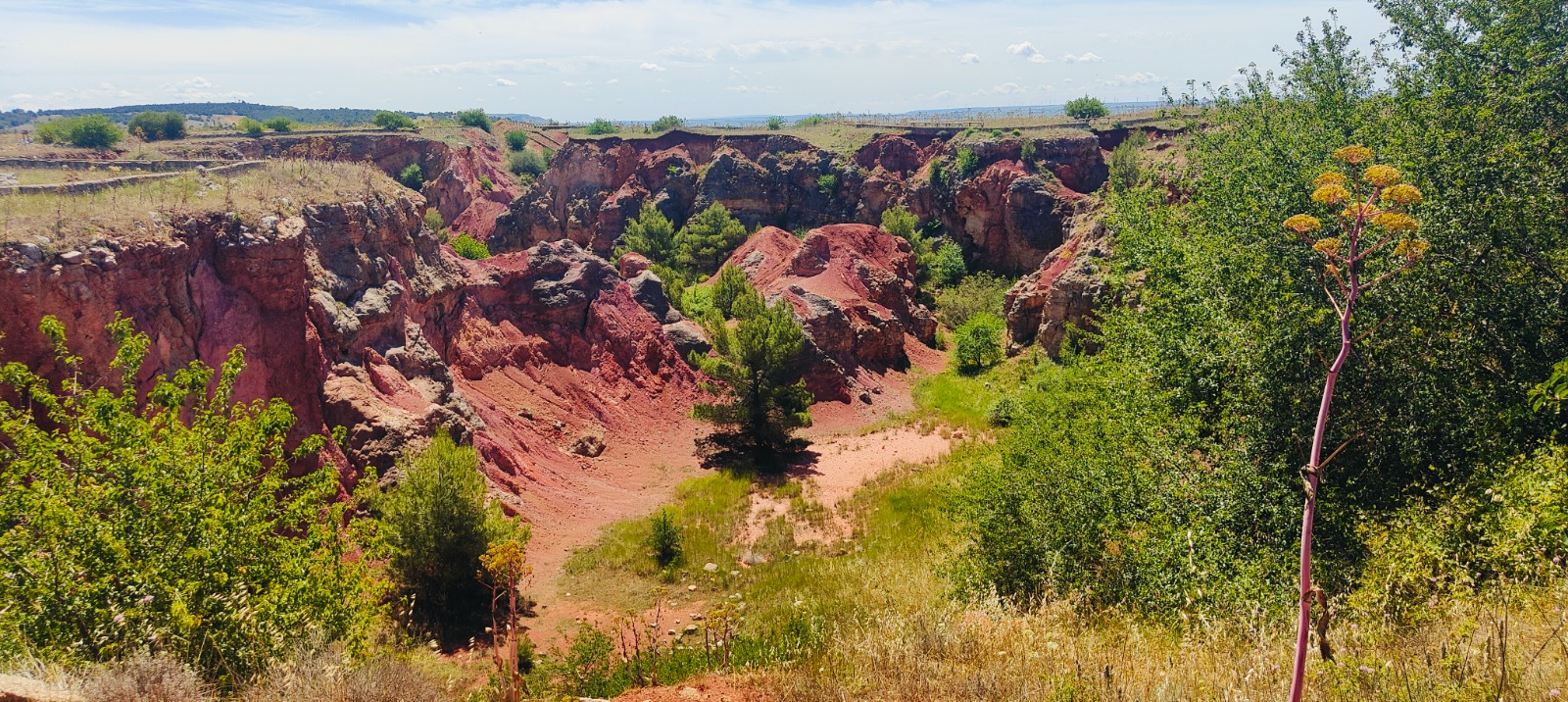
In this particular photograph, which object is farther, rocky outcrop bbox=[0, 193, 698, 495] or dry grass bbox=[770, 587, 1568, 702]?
rocky outcrop bbox=[0, 193, 698, 495]

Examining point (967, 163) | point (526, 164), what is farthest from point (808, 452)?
point (526, 164)

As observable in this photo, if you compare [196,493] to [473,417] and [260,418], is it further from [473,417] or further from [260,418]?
[473,417]

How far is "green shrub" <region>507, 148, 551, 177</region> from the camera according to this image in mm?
63844

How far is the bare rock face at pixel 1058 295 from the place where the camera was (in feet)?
99.7

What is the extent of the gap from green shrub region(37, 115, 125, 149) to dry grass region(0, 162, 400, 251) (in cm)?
3573

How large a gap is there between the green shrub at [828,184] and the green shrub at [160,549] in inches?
1907

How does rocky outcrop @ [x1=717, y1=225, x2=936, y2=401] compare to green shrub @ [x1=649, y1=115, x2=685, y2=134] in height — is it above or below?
below

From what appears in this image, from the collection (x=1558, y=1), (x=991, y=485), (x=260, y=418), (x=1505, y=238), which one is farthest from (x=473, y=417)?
(x=1558, y=1)

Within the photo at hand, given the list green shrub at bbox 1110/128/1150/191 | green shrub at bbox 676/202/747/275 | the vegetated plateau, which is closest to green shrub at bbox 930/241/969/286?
green shrub at bbox 1110/128/1150/191

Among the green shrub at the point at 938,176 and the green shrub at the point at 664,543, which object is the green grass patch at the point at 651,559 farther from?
the green shrub at the point at 938,176

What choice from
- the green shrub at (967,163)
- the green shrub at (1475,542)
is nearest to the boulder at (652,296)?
the green shrub at (1475,542)

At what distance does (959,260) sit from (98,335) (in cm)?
4044

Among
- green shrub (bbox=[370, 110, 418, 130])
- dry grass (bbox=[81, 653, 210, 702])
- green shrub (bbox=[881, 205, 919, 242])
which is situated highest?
green shrub (bbox=[370, 110, 418, 130])

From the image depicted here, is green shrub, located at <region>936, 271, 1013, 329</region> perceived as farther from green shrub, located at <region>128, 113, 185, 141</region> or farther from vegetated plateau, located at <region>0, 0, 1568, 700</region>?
green shrub, located at <region>128, 113, 185, 141</region>
